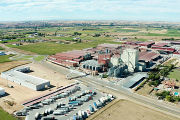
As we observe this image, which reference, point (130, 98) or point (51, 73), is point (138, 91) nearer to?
point (130, 98)

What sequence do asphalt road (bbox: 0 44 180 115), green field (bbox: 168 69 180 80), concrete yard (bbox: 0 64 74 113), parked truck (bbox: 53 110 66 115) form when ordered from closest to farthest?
parked truck (bbox: 53 110 66 115) < asphalt road (bbox: 0 44 180 115) < concrete yard (bbox: 0 64 74 113) < green field (bbox: 168 69 180 80)

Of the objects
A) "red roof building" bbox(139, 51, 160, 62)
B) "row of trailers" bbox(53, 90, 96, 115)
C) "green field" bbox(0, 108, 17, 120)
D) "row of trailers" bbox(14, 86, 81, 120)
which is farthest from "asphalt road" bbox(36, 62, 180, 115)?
"red roof building" bbox(139, 51, 160, 62)

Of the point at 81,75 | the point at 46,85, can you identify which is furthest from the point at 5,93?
the point at 81,75

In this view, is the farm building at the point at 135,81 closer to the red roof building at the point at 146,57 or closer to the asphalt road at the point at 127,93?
the asphalt road at the point at 127,93

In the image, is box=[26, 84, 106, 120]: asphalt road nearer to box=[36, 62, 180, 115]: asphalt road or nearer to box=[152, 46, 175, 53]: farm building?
box=[36, 62, 180, 115]: asphalt road

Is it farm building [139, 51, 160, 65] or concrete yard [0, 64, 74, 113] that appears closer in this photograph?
concrete yard [0, 64, 74, 113]

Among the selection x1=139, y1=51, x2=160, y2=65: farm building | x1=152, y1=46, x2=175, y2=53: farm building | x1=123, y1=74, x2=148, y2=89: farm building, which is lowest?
x1=123, y1=74, x2=148, y2=89: farm building

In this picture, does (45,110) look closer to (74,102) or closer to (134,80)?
(74,102)
